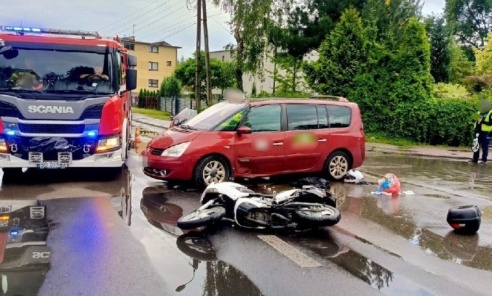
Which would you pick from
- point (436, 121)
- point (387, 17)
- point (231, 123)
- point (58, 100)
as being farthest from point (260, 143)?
point (387, 17)

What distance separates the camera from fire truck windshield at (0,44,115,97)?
939cm

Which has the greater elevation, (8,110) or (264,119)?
(8,110)

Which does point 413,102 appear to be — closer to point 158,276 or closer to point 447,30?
point 447,30

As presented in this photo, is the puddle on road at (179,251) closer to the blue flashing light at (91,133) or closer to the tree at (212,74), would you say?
the blue flashing light at (91,133)

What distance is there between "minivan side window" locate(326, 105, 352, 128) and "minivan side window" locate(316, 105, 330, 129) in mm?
102

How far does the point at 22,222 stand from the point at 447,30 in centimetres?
2984

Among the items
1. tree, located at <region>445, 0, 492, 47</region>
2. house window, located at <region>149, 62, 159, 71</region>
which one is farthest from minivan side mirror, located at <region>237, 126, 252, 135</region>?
house window, located at <region>149, 62, 159, 71</region>

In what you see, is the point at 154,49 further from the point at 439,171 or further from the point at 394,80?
the point at 439,171

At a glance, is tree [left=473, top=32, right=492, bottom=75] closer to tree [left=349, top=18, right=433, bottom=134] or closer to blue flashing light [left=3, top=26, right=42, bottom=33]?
tree [left=349, top=18, right=433, bottom=134]

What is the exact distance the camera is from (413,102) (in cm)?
2138

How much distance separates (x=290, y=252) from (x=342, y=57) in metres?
18.4

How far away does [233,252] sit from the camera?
562 cm

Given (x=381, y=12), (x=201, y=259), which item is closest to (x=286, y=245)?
(x=201, y=259)

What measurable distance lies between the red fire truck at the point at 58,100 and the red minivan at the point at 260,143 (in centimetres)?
99
